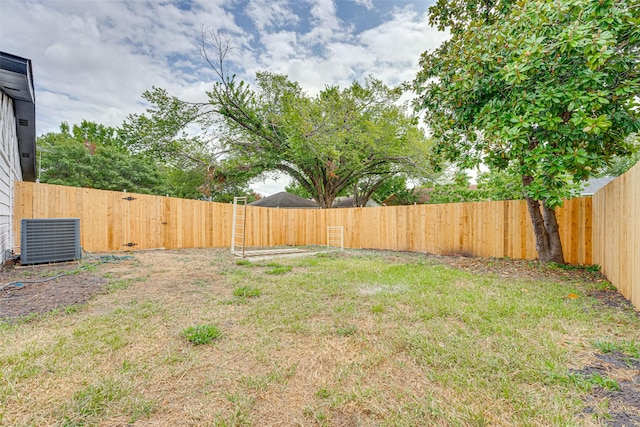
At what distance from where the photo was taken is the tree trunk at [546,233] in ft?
16.4

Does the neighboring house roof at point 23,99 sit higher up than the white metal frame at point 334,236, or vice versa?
the neighboring house roof at point 23,99

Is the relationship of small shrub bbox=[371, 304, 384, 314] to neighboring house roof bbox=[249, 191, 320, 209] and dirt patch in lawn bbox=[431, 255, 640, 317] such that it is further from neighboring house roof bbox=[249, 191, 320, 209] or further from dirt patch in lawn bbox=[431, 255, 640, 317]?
neighboring house roof bbox=[249, 191, 320, 209]

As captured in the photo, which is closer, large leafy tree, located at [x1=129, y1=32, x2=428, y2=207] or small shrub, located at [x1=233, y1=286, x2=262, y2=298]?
small shrub, located at [x1=233, y1=286, x2=262, y2=298]

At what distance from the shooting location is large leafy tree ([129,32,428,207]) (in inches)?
398

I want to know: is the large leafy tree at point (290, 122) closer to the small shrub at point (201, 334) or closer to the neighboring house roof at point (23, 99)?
the neighboring house roof at point (23, 99)

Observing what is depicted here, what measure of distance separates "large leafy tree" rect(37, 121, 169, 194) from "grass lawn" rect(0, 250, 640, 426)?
14487mm

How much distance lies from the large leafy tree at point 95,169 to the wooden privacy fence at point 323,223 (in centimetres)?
846

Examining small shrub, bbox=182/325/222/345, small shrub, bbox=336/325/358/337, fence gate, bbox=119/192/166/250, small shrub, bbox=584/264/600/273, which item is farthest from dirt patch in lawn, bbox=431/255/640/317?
fence gate, bbox=119/192/166/250


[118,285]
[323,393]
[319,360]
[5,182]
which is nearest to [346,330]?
[319,360]

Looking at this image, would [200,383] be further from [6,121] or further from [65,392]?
[6,121]

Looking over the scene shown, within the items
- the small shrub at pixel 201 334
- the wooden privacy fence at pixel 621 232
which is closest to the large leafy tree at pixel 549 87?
the wooden privacy fence at pixel 621 232

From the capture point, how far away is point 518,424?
1.20 meters

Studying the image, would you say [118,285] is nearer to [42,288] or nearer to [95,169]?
[42,288]

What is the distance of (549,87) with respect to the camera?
→ 3.25 meters
